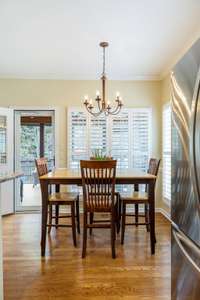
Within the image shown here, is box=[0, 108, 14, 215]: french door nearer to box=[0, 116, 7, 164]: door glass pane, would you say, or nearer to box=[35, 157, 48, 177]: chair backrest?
box=[0, 116, 7, 164]: door glass pane

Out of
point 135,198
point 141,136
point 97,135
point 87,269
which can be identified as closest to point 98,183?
point 135,198

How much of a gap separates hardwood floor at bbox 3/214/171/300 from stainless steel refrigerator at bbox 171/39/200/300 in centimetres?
106

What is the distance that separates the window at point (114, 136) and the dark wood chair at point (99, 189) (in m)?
2.08

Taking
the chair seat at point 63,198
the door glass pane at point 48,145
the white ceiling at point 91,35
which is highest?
the white ceiling at point 91,35

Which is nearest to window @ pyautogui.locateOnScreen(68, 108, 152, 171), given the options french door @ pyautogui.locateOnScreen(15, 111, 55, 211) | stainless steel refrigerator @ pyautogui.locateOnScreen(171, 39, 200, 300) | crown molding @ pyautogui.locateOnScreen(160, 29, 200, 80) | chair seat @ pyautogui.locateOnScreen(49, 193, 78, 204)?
french door @ pyautogui.locateOnScreen(15, 111, 55, 211)

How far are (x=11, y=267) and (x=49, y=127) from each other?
3.29 meters

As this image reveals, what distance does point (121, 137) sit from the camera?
5.22m

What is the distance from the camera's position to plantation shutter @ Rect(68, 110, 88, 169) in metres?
5.19

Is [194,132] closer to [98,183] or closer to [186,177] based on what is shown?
[186,177]

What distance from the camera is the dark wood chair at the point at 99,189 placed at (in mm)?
3029

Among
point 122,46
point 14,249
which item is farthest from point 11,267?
point 122,46

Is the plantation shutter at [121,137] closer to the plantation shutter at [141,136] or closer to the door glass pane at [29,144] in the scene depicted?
the plantation shutter at [141,136]

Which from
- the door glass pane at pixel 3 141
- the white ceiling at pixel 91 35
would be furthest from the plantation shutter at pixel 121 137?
the door glass pane at pixel 3 141

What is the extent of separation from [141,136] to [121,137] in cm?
39
